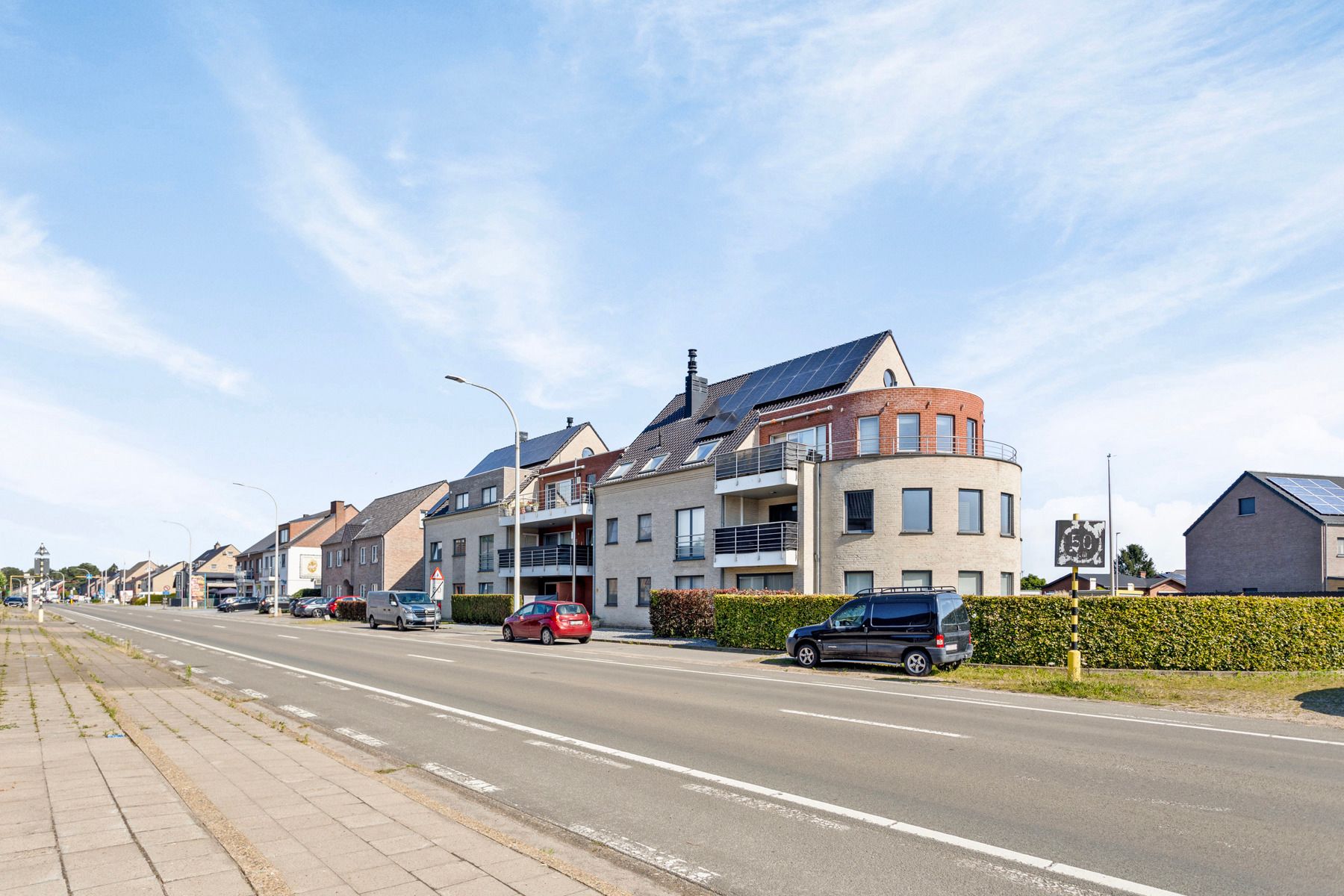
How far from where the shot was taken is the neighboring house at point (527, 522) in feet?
153

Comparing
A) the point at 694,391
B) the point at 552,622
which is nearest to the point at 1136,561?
the point at 694,391

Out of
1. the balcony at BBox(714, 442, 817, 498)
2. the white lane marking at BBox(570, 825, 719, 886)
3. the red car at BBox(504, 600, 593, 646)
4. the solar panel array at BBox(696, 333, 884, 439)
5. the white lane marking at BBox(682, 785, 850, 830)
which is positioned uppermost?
the solar panel array at BBox(696, 333, 884, 439)

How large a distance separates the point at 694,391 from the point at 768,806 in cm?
3836

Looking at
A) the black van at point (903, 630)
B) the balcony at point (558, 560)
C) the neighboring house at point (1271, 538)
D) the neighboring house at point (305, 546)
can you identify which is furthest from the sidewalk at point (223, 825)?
the neighboring house at point (305, 546)

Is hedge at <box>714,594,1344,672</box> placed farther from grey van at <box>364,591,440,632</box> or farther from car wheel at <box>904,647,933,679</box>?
grey van at <box>364,591,440,632</box>

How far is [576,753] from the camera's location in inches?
374

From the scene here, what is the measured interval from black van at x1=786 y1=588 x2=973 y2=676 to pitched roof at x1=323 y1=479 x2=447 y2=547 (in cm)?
5137

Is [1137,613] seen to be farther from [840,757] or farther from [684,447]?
[684,447]

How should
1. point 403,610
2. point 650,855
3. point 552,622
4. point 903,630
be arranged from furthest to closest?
point 403,610
point 552,622
point 903,630
point 650,855

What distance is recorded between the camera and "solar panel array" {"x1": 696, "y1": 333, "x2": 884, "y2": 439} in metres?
36.8

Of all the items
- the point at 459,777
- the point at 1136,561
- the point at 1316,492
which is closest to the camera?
the point at 459,777

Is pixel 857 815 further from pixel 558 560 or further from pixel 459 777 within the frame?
pixel 558 560

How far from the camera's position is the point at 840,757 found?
9.16 m

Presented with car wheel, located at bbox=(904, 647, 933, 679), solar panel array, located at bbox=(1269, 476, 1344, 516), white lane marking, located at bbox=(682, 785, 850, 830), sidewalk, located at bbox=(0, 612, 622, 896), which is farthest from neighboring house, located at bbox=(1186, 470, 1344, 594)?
sidewalk, located at bbox=(0, 612, 622, 896)
